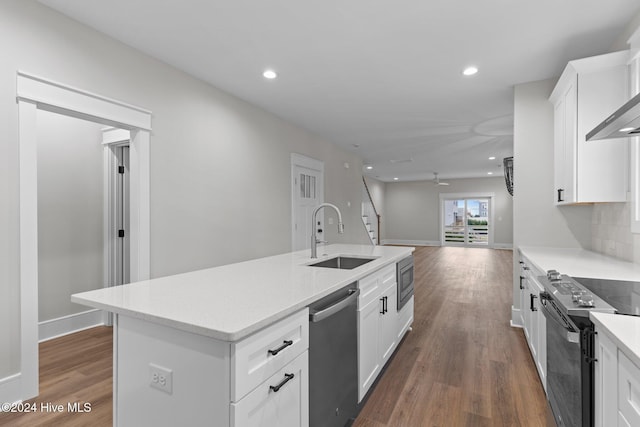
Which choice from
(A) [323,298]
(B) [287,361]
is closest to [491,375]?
(A) [323,298]

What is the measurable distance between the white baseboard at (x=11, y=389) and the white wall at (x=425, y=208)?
1232 cm

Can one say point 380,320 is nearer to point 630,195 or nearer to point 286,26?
point 630,195

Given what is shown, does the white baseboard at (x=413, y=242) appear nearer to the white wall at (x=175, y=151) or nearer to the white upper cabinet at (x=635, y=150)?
the white wall at (x=175, y=151)

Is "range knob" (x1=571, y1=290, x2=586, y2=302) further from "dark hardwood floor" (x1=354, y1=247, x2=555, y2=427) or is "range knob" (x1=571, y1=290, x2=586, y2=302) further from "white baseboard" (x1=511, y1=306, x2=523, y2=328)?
"white baseboard" (x1=511, y1=306, x2=523, y2=328)

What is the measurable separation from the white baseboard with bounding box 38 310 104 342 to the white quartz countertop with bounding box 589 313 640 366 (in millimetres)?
4288

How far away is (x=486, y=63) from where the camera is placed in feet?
9.86

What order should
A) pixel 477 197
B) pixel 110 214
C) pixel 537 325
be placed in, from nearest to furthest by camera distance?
1. pixel 537 325
2. pixel 110 214
3. pixel 477 197

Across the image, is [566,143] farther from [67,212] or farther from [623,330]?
[67,212]

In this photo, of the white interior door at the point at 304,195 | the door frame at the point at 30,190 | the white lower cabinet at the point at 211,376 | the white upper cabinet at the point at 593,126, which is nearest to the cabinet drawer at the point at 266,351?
the white lower cabinet at the point at 211,376

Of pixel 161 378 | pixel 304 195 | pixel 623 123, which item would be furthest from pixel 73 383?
pixel 304 195

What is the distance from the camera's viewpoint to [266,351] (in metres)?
1.15

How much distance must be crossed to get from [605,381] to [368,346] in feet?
4.03

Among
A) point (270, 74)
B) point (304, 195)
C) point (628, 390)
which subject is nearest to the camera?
point (628, 390)

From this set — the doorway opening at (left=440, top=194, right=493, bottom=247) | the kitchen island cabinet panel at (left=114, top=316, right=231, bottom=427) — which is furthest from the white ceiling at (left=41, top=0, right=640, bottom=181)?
the doorway opening at (left=440, top=194, right=493, bottom=247)
